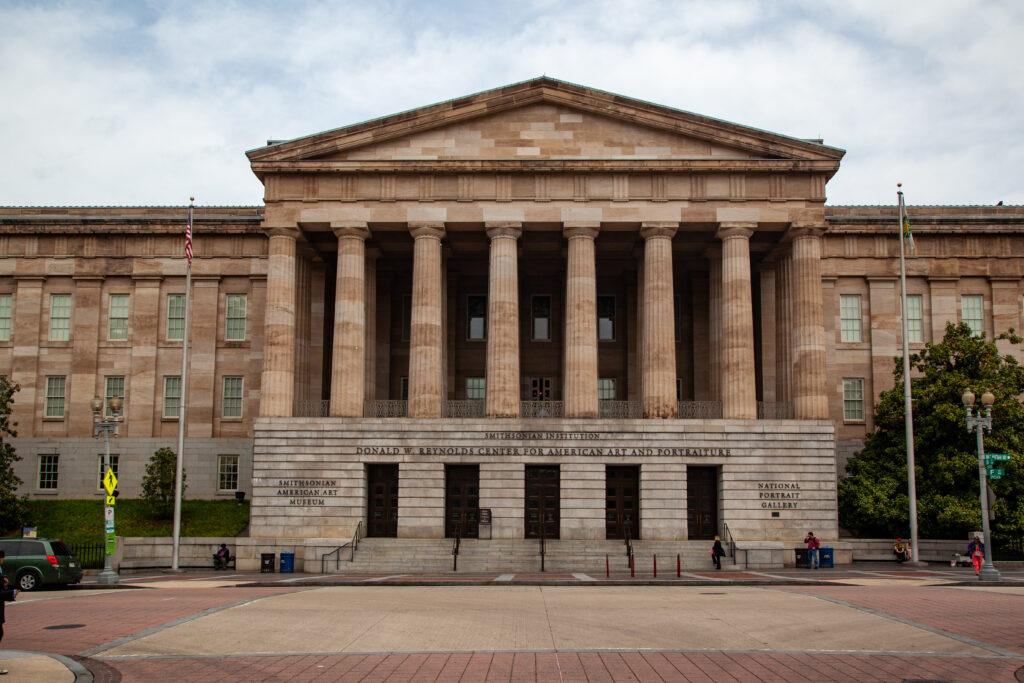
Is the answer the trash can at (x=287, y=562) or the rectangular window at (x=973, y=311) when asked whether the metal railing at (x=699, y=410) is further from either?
the trash can at (x=287, y=562)

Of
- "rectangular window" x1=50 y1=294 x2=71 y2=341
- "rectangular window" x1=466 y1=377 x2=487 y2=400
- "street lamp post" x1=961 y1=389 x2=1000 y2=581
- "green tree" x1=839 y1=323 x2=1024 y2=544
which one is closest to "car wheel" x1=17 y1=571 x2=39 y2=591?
"rectangular window" x1=50 y1=294 x2=71 y2=341

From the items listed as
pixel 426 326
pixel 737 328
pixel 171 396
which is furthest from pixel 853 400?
pixel 171 396

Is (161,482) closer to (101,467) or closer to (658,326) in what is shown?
(101,467)

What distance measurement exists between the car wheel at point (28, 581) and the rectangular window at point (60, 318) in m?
24.1

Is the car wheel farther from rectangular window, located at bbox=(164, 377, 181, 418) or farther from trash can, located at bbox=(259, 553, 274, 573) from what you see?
rectangular window, located at bbox=(164, 377, 181, 418)

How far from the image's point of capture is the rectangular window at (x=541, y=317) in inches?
2046

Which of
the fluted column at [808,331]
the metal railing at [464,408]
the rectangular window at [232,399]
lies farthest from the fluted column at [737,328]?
the rectangular window at [232,399]

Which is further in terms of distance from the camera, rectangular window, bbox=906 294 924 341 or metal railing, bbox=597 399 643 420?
rectangular window, bbox=906 294 924 341

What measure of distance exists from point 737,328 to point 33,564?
93.2 feet

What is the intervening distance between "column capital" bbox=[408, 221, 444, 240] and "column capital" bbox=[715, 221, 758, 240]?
487 inches

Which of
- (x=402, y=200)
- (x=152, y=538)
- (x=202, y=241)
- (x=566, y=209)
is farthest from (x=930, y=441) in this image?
(x=202, y=241)

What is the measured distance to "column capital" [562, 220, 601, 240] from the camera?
42.9 m

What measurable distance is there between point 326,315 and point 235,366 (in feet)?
18.7

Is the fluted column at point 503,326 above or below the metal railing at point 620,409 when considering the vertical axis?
above
